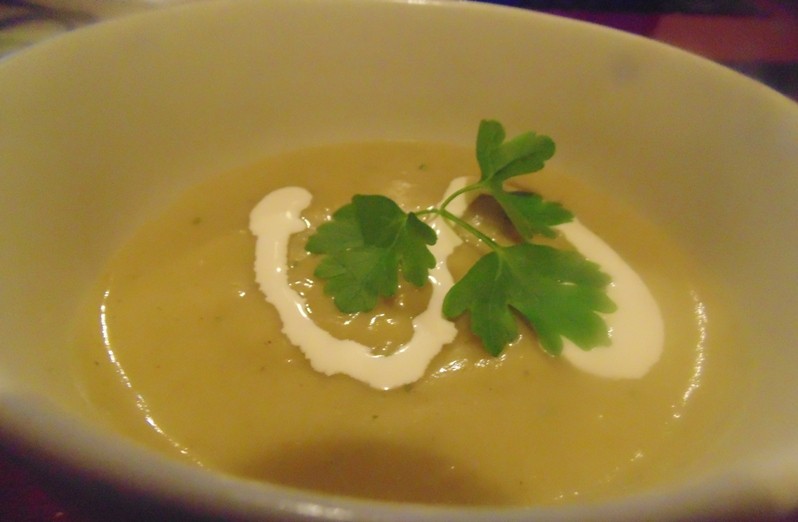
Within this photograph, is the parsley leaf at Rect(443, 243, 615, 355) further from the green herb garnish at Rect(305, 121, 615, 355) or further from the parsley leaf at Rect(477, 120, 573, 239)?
the parsley leaf at Rect(477, 120, 573, 239)

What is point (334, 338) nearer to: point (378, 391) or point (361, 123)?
point (378, 391)

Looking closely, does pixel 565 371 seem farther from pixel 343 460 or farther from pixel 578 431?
pixel 343 460

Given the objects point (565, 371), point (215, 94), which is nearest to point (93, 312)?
point (215, 94)

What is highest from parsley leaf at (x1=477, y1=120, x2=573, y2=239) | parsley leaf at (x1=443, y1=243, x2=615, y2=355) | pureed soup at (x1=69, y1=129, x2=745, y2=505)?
parsley leaf at (x1=477, y1=120, x2=573, y2=239)

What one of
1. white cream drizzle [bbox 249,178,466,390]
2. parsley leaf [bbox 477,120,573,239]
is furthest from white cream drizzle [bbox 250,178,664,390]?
parsley leaf [bbox 477,120,573,239]

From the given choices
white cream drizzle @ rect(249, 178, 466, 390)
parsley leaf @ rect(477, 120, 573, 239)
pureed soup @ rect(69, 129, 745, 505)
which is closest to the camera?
→ pureed soup @ rect(69, 129, 745, 505)

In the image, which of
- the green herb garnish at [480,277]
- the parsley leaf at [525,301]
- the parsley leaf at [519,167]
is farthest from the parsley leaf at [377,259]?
the parsley leaf at [519,167]

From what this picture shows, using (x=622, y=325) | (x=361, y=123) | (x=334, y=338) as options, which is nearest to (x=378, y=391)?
(x=334, y=338)
